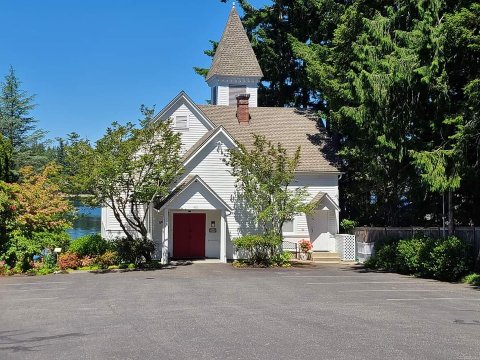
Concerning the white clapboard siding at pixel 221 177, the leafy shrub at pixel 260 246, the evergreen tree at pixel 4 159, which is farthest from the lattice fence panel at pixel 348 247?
the evergreen tree at pixel 4 159

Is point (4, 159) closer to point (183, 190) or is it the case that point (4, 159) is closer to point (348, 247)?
point (183, 190)

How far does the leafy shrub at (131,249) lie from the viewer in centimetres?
2653

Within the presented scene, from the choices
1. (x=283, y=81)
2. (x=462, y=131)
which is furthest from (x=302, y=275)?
(x=283, y=81)

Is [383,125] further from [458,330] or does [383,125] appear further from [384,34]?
[458,330]

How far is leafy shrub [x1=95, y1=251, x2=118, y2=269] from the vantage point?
85.5 ft

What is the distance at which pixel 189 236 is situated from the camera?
3048 centimetres

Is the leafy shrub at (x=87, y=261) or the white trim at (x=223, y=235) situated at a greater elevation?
the white trim at (x=223, y=235)

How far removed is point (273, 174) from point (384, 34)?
8.33 meters

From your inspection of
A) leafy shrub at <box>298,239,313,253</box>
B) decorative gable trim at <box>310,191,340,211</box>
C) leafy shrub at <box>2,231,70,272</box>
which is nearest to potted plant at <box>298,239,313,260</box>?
leafy shrub at <box>298,239,313,253</box>

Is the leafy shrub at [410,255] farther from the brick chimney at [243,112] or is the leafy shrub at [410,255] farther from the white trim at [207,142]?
the brick chimney at [243,112]

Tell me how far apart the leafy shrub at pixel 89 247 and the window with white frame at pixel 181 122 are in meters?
8.28

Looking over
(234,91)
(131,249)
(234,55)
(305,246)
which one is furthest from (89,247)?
(234,55)

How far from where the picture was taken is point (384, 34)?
81.0ft

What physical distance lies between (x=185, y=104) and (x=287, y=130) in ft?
22.6
